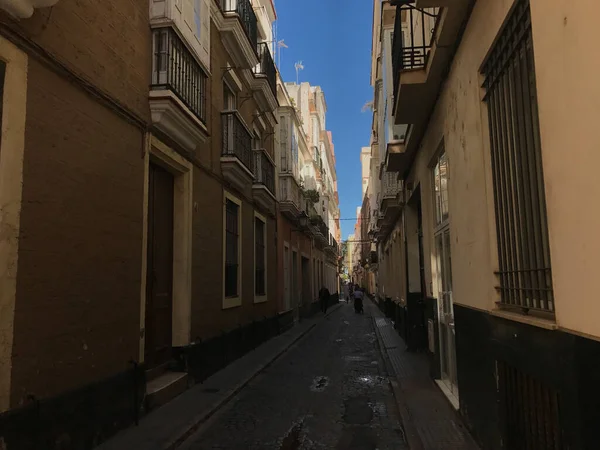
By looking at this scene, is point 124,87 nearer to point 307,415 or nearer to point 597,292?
point 307,415

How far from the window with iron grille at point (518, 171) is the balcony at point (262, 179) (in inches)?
348

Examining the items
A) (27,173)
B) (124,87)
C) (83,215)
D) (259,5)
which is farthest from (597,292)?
(259,5)

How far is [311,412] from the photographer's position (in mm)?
6805

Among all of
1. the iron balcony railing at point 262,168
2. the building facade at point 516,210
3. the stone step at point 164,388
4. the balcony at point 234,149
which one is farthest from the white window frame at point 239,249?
the building facade at point 516,210

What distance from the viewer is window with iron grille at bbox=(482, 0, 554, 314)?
3.31 metres

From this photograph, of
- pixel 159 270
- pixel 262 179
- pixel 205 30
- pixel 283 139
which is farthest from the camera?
pixel 283 139

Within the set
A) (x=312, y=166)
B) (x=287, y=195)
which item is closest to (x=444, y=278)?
(x=287, y=195)

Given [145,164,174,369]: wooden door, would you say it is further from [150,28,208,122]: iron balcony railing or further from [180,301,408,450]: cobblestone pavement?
[180,301,408,450]: cobblestone pavement

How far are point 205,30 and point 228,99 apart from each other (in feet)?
9.04

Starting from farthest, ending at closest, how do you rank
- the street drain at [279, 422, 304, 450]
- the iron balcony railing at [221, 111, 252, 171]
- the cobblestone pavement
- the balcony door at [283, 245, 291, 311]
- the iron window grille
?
the balcony door at [283, 245, 291, 311] < the iron window grille < the iron balcony railing at [221, 111, 252, 171] < the cobblestone pavement < the street drain at [279, 422, 304, 450]

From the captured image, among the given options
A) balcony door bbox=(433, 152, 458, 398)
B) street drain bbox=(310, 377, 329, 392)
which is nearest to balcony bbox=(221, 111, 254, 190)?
balcony door bbox=(433, 152, 458, 398)

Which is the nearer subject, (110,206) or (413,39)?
(110,206)

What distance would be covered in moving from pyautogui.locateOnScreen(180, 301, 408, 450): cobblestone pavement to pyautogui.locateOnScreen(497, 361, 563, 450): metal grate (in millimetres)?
1708

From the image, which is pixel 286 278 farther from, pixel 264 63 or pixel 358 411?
pixel 358 411
